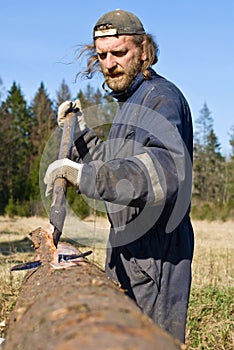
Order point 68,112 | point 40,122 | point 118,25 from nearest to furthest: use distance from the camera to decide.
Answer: point 118,25 < point 68,112 < point 40,122


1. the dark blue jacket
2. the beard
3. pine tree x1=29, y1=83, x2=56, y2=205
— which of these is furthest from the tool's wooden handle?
pine tree x1=29, y1=83, x2=56, y2=205

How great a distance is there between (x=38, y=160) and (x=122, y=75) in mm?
31033

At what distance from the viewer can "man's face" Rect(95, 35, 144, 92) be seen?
303cm

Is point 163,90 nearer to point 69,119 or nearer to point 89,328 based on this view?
point 69,119

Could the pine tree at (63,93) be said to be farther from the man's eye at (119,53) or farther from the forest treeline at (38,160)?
the man's eye at (119,53)

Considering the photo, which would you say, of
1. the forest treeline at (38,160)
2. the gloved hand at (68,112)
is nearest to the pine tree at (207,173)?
the forest treeline at (38,160)

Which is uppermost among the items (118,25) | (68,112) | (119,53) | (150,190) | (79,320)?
(118,25)

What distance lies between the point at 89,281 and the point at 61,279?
200 mm

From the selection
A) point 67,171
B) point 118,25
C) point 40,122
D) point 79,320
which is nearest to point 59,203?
point 67,171

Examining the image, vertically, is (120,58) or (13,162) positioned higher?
(13,162)

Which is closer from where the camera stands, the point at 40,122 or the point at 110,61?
the point at 110,61

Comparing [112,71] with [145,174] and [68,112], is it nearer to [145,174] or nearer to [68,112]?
[68,112]

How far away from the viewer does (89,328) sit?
150 centimetres

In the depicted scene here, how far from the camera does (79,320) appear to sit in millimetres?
1599
